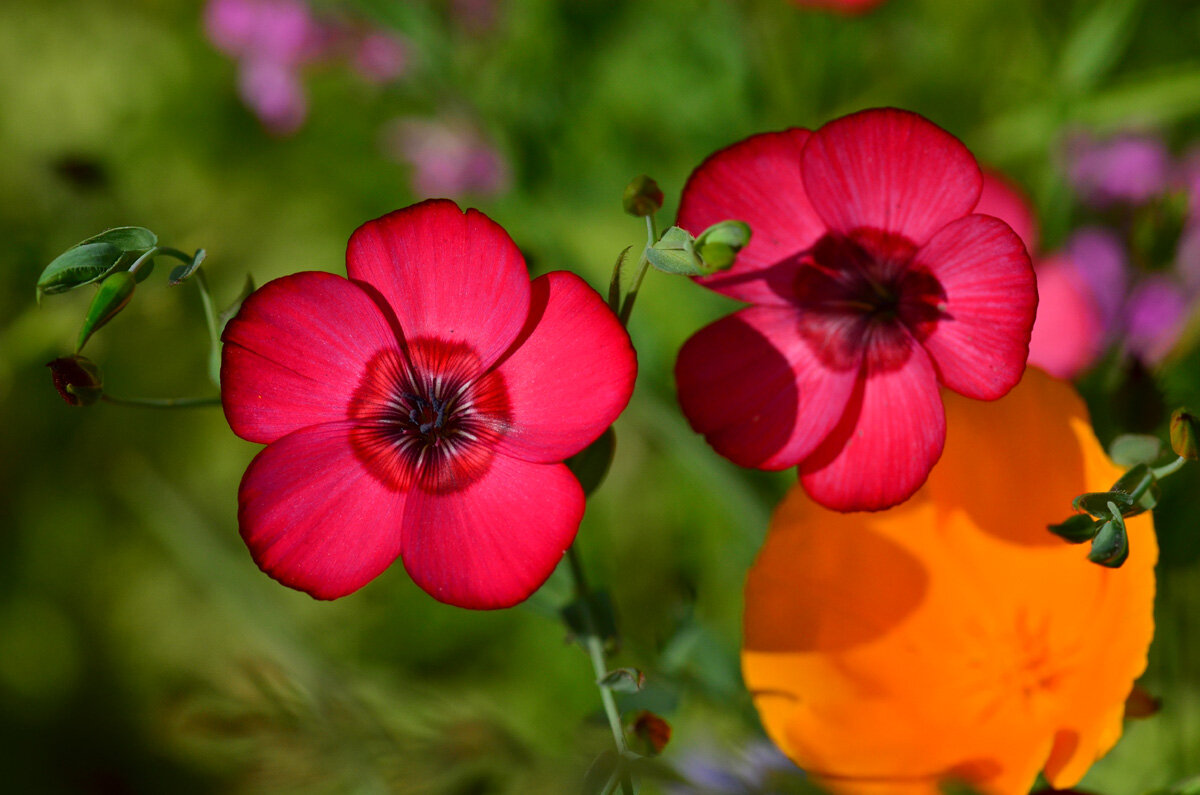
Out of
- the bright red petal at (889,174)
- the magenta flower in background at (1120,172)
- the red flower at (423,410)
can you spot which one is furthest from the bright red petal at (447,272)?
the magenta flower in background at (1120,172)

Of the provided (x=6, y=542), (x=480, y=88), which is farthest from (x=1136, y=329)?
(x=6, y=542)

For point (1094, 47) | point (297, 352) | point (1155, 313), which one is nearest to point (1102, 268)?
point (1155, 313)

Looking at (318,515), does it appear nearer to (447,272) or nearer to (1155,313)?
Result: (447,272)

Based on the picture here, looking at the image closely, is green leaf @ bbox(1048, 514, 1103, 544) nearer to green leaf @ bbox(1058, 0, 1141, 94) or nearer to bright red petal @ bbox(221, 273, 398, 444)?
bright red petal @ bbox(221, 273, 398, 444)

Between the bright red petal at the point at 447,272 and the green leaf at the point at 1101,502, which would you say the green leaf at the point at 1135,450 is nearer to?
the green leaf at the point at 1101,502

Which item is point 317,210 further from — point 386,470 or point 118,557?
point 386,470
